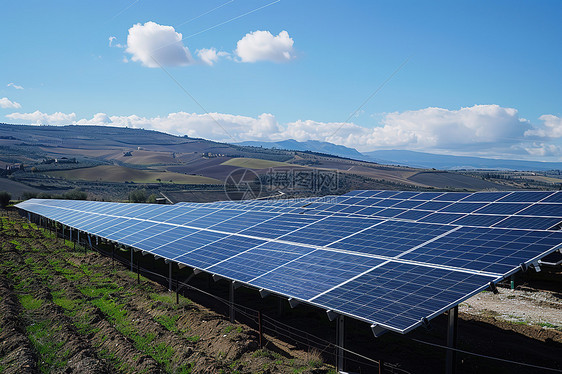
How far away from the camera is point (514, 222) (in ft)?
69.6

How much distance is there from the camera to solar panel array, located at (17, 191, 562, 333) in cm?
1241

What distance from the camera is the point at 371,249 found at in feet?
56.5

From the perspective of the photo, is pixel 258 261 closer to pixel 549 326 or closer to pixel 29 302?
pixel 29 302

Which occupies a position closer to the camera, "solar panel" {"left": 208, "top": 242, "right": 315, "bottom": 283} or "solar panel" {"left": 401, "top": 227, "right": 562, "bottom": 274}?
"solar panel" {"left": 401, "top": 227, "right": 562, "bottom": 274}

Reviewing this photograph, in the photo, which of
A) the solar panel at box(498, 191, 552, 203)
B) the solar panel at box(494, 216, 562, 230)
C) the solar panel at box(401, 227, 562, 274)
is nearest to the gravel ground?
the solar panel at box(494, 216, 562, 230)

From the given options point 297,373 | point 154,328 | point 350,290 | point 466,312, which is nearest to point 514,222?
point 466,312

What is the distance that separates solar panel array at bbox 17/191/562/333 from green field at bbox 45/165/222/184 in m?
105

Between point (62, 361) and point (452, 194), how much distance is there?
32.3m

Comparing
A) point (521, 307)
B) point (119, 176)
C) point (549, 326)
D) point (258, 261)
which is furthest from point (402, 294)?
point (119, 176)

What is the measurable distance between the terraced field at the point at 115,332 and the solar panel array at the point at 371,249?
2235mm

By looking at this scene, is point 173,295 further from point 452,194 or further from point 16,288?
point 452,194

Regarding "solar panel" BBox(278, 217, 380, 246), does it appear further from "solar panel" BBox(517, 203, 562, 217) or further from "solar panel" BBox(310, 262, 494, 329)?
"solar panel" BBox(517, 203, 562, 217)

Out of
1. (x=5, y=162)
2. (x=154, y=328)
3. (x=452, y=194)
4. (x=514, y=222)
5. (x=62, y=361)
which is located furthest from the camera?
(x=5, y=162)

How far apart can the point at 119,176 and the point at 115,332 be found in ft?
427
